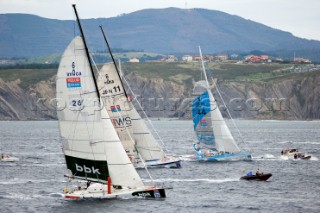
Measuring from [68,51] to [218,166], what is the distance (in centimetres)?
3711

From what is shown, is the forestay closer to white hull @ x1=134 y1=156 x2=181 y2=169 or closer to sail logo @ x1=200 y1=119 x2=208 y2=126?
sail logo @ x1=200 y1=119 x2=208 y2=126

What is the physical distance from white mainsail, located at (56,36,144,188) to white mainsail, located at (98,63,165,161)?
17321 mm

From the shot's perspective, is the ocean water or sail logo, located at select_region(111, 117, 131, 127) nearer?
the ocean water

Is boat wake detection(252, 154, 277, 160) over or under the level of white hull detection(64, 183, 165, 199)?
under

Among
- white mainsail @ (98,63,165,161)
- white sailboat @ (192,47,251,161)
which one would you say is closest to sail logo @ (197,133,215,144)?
white sailboat @ (192,47,251,161)

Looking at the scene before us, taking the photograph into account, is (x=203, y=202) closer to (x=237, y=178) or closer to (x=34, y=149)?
(x=237, y=178)

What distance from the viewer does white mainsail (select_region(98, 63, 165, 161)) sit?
2724 inches

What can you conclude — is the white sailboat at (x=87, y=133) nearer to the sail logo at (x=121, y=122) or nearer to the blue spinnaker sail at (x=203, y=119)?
the sail logo at (x=121, y=122)

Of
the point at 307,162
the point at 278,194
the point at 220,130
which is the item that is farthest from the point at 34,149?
the point at 278,194

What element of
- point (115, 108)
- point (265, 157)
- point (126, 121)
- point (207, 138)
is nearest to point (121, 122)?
point (126, 121)

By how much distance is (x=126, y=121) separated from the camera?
2837 inches

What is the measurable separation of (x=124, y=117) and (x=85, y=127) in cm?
2231

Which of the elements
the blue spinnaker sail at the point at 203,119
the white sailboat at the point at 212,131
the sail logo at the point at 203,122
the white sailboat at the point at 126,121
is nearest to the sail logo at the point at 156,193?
the white sailboat at the point at 126,121

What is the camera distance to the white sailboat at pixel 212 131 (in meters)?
85.8
